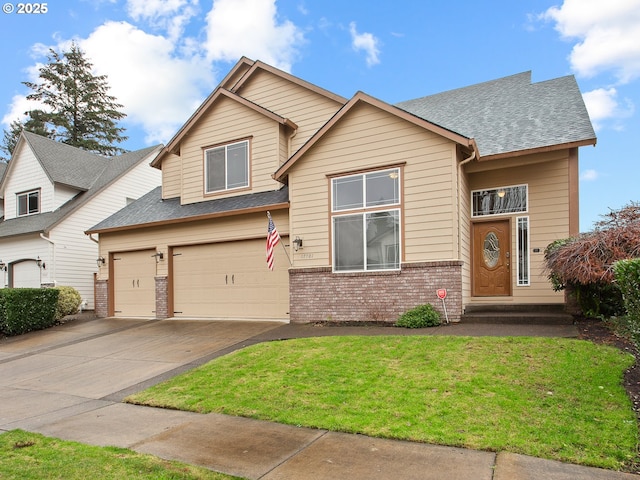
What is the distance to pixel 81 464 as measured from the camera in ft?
12.5

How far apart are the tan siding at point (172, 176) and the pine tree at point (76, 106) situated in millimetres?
24634

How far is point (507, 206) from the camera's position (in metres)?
10.8

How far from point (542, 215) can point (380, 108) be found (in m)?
4.52

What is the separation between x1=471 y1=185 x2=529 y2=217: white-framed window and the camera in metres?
10.6

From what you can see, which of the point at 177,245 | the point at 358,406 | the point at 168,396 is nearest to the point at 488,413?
the point at 358,406

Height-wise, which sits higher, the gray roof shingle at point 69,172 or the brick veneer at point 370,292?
the gray roof shingle at point 69,172

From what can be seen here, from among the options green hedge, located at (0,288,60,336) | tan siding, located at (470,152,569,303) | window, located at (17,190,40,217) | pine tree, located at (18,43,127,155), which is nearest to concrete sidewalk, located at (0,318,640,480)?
tan siding, located at (470,152,569,303)

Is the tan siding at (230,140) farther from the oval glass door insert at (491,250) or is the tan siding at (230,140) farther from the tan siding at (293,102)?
the oval glass door insert at (491,250)

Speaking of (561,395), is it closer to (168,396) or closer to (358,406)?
(358,406)

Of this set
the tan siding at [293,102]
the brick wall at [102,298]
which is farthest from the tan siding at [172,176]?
the brick wall at [102,298]

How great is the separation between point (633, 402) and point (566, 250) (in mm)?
4174

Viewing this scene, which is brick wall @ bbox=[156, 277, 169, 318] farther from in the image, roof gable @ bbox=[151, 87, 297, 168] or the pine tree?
the pine tree

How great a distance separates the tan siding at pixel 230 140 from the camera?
43.5 ft

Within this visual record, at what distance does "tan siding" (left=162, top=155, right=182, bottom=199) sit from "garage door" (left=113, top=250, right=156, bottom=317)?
241cm
